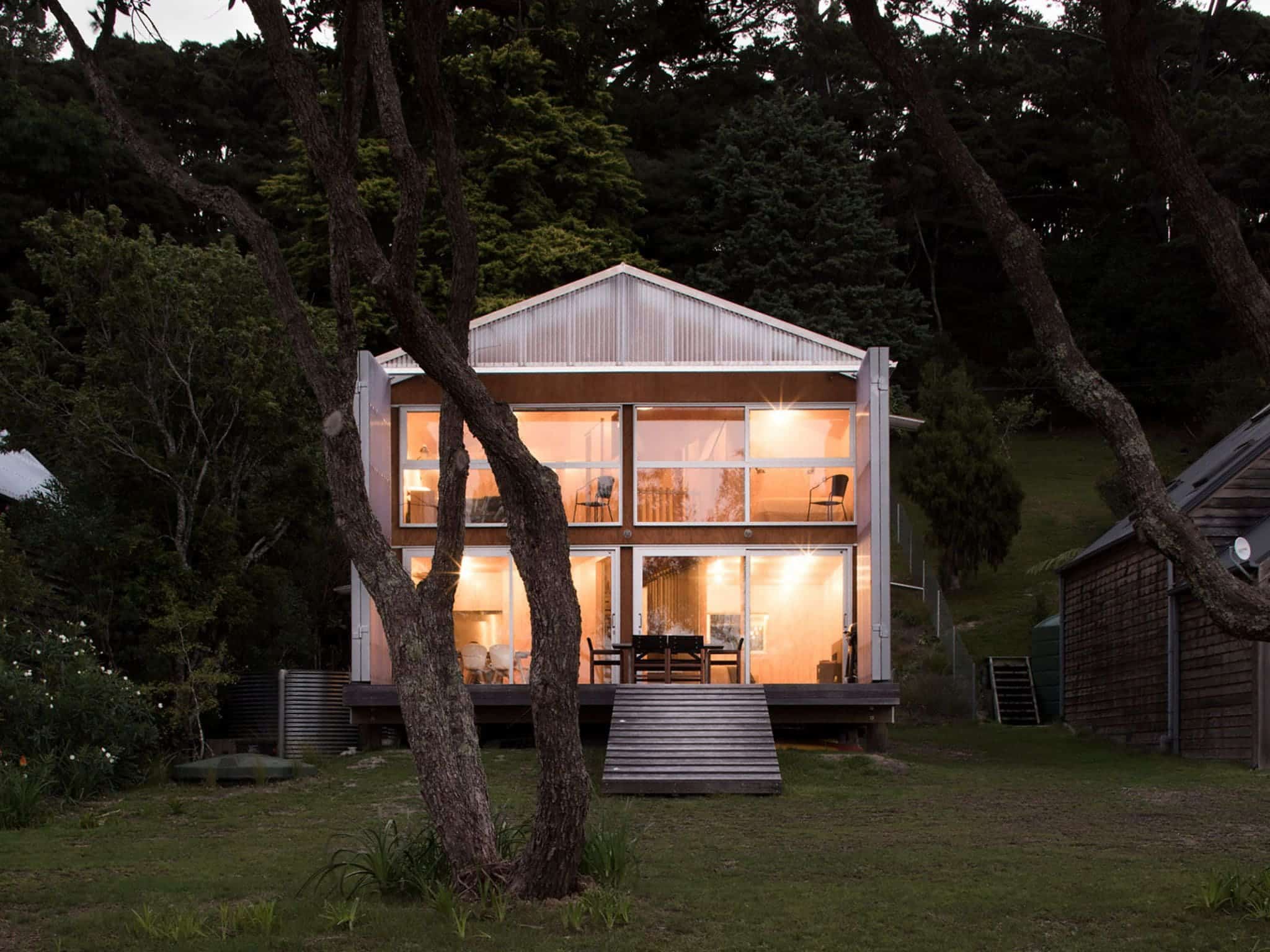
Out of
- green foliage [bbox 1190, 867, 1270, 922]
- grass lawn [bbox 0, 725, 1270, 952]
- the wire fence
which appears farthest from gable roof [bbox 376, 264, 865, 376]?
green foliage [bbox 1190, 867, 1270, 922]

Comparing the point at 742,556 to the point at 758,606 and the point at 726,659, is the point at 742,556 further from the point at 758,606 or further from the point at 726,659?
the point at 726,659

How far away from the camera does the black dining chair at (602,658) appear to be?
59.7 ft

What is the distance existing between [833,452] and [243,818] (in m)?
10.1

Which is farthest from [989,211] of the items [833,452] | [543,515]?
[833,452]

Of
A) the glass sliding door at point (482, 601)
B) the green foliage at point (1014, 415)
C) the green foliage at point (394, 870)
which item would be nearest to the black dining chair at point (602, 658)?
the glass sliding door at point (482, 601)

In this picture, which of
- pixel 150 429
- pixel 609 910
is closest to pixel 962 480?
pixel 150 429

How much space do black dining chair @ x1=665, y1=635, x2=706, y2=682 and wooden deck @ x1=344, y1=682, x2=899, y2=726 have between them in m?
0.90

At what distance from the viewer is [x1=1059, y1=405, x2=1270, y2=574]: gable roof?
735 inches

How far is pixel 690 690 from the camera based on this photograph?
16781mm

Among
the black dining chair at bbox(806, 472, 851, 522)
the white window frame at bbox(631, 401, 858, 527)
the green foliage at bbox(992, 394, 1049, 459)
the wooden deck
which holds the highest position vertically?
the green foliage at bbox(992, 394, 1049, 459)

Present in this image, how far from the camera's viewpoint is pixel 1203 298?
42.6 metres

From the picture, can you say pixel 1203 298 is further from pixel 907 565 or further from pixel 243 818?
pixel 243 818

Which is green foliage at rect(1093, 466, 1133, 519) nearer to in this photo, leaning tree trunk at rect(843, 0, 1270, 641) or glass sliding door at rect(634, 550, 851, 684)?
glass sliding door at rect(634, 550, 851, 684)

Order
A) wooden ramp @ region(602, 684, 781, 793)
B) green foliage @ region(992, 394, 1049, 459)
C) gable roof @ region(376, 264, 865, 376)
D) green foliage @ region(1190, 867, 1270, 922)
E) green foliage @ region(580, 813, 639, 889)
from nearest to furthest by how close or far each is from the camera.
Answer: green foliage @ region(1190, 867, 1270, 922) < green foliage @ region(580, 813, 639, 889) < wooden ramp @ region(602, 684, 781, 793) < gable roof @ region(376, 264, 865, 376) < green foliage @ region(992, 394, 1049, 459)
